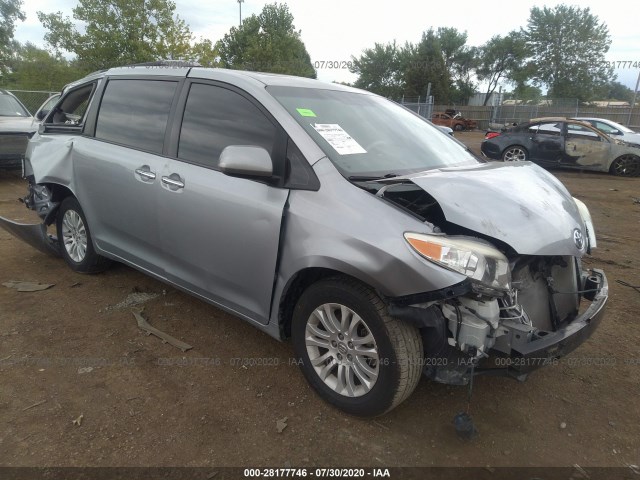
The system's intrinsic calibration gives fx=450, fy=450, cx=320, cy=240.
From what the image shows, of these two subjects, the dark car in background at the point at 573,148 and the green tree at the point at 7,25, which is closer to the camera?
the dark car in background at the point at 573,148

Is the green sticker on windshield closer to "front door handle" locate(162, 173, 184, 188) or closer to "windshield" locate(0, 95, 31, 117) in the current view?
"front door handle" locate(162, 173, 184, 188)

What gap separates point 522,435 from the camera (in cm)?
246

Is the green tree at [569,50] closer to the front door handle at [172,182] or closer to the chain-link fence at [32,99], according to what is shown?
the chain-link fence at [32,99]

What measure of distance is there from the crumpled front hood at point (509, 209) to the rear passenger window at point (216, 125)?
1.05 m

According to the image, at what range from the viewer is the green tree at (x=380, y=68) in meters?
54.4

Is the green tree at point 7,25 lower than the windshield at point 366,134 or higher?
higher

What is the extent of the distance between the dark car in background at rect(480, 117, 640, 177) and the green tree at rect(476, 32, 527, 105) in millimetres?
48944

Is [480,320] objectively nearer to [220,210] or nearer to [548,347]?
[548,347]

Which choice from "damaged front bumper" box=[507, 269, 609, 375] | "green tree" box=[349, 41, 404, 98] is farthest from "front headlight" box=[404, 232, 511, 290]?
"green tree" box=[349, 41, 404, 98]

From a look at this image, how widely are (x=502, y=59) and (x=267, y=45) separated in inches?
1428

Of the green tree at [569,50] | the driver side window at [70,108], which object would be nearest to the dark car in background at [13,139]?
the driver side window at [70,108]

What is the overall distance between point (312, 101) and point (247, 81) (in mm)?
444

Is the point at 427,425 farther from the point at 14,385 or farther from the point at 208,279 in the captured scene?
the point at 14,385

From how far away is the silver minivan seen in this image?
2.18 m
